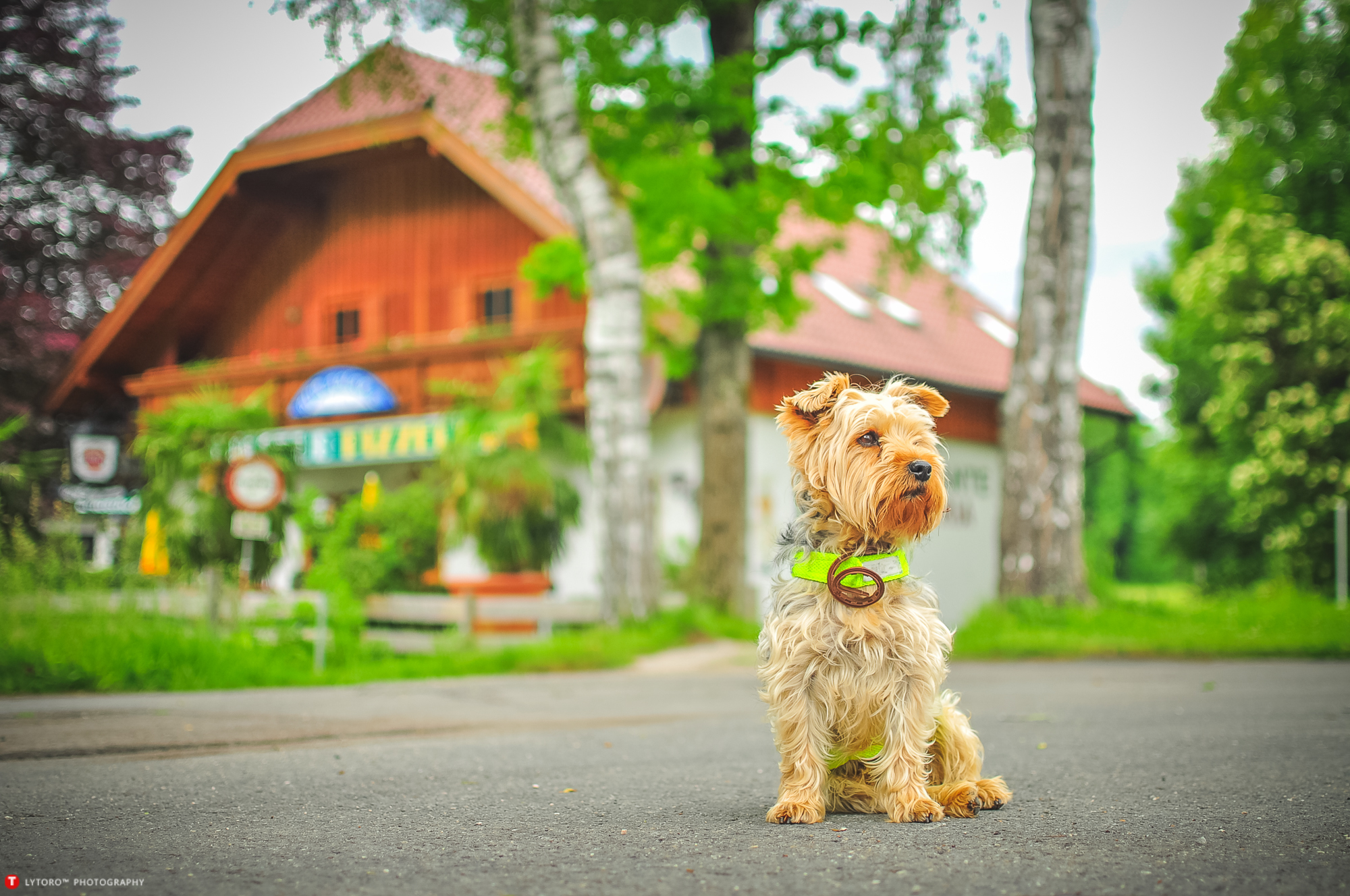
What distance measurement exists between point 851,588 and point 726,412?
1204cm

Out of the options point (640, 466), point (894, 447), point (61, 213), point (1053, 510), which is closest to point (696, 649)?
point (640, 466)

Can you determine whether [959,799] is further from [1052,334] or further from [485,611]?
[1052,334]

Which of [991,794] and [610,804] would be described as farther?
[610,804]

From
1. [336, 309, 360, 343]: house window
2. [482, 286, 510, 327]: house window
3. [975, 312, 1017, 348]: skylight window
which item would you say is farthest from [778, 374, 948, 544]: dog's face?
[975, 312, 1017, 348]: skylight window

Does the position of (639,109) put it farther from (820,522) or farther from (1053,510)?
(820,522)

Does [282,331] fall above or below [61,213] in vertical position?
below

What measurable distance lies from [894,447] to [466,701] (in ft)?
19.2

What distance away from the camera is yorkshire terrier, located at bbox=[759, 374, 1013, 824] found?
12.4 feet

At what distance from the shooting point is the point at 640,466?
13.1 metres

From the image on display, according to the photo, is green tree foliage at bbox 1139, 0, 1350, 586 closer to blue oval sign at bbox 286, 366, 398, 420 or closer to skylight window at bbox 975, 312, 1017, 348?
skylight window at bbox 975, 312, 1017, 348

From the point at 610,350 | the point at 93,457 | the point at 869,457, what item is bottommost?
the point at 869,457

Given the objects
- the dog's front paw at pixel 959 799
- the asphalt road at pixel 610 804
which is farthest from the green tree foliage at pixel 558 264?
the dog's front paw at pixel 959 799

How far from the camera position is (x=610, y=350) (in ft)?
43.0

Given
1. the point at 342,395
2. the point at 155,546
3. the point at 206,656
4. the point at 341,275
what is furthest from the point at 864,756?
the point at 341,275
